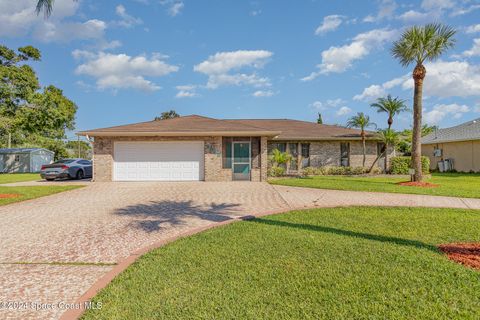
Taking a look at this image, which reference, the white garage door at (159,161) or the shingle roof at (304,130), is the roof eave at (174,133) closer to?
the white garage door at (159,161)

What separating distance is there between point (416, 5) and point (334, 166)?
466 inches

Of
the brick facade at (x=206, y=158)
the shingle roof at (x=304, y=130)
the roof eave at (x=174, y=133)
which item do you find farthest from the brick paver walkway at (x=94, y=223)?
the shingle roof at (x=304, y=130)

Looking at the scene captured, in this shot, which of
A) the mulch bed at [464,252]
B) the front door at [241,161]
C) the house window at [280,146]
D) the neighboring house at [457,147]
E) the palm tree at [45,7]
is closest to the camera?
the mulch bed at [464,252]

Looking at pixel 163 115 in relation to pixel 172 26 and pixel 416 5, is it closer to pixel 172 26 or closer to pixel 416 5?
pixel 172 26

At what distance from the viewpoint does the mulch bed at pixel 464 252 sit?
4.10 metres

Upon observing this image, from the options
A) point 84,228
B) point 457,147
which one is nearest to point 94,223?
point 84,228

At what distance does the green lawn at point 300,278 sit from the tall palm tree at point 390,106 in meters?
17.0

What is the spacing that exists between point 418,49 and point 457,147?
14.4m

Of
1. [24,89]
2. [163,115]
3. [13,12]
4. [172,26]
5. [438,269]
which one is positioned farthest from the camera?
[163,115]

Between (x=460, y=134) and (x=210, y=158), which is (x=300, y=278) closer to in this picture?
(x=210, y=158)

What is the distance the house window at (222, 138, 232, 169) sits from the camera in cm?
1639

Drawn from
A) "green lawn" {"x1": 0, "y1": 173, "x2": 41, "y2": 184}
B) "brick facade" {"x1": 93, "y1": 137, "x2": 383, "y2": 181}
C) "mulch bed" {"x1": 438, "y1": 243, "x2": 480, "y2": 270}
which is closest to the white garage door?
"brick facade" {"x1": 93, "y1": 137, "x2": 383, "y2": 181}

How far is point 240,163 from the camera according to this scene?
1648cm

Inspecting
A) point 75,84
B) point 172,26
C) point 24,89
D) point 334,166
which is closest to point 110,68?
point 75,84
